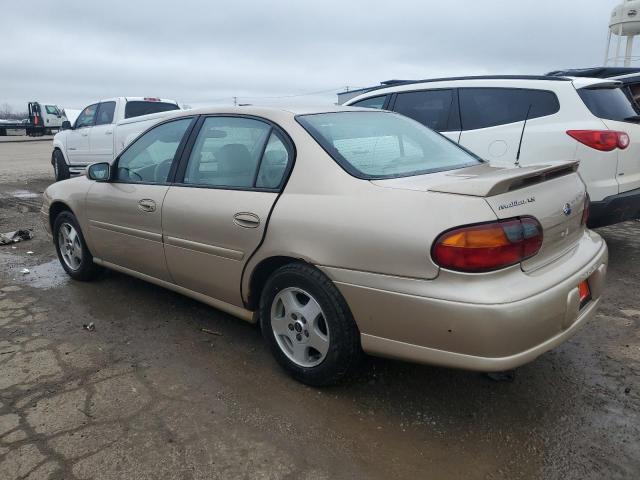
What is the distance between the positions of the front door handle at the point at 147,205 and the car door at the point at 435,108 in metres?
3.16

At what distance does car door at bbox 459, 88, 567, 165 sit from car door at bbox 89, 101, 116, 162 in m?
7.26

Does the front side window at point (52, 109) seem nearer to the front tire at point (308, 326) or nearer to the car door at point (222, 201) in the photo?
the car door at point (222, 201)

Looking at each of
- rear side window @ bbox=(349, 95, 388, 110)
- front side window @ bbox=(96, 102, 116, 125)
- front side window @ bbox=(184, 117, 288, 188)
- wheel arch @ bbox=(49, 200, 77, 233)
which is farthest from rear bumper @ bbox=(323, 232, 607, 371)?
front side window @ bbox=(96, 102, 116, 125)

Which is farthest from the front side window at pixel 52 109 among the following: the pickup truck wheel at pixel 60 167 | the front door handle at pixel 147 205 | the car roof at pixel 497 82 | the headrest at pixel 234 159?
the headrest at pixel 234 159

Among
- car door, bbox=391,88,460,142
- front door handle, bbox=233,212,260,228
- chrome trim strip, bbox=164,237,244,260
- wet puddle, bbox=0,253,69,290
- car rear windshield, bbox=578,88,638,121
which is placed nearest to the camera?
front door handle, bbox=233,212,260,228

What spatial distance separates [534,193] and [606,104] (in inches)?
113

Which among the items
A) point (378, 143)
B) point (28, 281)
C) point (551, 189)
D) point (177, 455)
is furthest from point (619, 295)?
point (28, 281)

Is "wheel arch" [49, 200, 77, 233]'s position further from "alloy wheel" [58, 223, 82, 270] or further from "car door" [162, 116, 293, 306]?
"car door" [162, 116, 293, 306]

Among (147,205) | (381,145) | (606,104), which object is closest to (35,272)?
(147,205)

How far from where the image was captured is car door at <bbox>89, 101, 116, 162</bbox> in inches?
400

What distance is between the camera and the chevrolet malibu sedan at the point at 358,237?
7.39 ft

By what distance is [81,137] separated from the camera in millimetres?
10906

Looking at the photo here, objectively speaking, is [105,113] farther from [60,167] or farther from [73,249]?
[73,249]

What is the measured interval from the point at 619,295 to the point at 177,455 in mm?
3539
